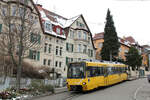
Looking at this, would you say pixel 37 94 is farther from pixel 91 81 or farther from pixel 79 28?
pixel 79 28

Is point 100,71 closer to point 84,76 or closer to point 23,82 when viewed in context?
point 84,76

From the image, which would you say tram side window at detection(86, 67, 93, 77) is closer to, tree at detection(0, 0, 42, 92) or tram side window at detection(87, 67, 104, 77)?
tram side window at detection(87, 67, 104, 77)

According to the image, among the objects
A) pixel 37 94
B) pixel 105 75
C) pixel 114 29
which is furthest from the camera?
pixel 114 29

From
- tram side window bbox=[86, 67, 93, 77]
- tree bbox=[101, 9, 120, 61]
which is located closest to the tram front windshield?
tram side window bbox=[86, 67, 93, 77]

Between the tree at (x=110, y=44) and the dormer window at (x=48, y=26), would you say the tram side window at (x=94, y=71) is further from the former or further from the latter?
the tree at (x=110, y=44)

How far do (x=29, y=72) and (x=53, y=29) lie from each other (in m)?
11.2

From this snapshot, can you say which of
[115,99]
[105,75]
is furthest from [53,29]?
[115,99]

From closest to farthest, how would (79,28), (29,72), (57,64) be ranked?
(29,72) < (57,64) < (79,28)

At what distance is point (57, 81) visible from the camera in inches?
777

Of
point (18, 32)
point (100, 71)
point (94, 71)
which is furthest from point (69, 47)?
point (18, 32)

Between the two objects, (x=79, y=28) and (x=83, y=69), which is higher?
(x=79, y=28)

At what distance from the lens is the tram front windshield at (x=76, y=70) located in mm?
14156

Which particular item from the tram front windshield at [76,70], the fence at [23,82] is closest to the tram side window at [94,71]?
the tram front windshield at [76,70]

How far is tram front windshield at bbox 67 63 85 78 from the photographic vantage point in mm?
14156
